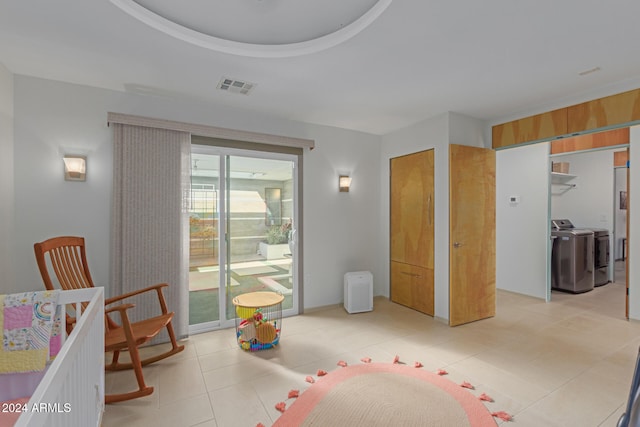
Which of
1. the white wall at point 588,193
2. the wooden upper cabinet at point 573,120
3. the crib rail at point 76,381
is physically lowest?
the crib rail at point 76,381

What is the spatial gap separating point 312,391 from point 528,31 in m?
2.97

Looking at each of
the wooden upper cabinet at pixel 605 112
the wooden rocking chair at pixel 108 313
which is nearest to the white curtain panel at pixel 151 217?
the wooden rocking chair at pixel 108 313

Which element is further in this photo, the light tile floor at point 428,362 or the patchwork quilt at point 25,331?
the light tile floor at point 428,362

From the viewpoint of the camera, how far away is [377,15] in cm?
182

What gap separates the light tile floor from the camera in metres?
2.03

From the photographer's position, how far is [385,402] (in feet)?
6.94

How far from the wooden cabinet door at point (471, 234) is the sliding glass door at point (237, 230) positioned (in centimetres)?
199

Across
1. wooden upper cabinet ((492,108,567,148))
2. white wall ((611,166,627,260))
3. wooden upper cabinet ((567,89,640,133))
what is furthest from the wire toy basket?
white wall ((611,166,627,260))

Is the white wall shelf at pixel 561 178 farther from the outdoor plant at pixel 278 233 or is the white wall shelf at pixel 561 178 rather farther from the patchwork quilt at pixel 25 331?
the patchwork quilt at pixel 25 331

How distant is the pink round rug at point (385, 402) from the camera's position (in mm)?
1921

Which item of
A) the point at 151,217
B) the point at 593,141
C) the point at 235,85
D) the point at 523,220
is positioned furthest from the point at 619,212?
the point at 151,217

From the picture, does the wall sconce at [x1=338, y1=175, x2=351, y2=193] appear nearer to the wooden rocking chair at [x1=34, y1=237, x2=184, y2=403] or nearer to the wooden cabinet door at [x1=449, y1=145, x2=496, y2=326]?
the wooden cabinet door at [x1=449, y1=145, x2=496, y2=326]

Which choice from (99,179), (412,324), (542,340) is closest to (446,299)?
(412,324)

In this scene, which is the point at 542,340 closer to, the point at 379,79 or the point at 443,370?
the point at 443,370
